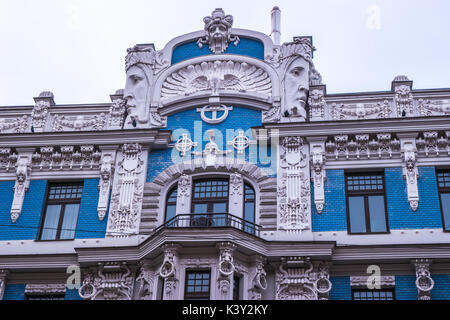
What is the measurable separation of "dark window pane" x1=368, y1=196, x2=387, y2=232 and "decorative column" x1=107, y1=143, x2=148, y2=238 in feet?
26.9

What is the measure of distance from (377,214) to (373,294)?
9.83 feet

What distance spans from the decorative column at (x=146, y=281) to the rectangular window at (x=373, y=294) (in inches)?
263

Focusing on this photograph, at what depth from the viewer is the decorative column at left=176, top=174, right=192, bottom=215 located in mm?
28058

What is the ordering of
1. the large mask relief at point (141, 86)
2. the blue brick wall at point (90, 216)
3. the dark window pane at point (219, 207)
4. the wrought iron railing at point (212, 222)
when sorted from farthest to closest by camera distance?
1. the large mask relief at point (141, 86)
2. the dark window pane at point (219, 207)
3. the blue brick wall at point (90, 216)
4. the wrought iron railing at point (212, 222)

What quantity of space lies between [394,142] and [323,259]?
217 inches

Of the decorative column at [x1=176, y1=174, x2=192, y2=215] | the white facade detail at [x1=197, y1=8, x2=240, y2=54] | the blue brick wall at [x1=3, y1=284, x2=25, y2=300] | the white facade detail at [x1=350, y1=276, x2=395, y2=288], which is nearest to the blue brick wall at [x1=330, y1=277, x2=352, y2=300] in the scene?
the white facade detail at [x1=350, y1=276, x2=395, y2=288]

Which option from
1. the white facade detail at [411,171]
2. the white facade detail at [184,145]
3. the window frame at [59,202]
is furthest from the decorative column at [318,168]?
the window frame at [59,202]

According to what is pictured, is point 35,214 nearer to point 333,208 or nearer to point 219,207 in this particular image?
point 219,207

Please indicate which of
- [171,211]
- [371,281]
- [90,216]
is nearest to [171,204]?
[171,211]

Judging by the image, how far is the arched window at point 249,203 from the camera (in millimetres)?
28062

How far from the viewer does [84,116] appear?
102ft

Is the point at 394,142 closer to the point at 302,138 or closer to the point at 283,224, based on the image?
the point at 302,138

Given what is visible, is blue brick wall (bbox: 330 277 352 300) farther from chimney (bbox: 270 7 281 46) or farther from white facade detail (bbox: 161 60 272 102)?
chimney (bbox: 270 7 281 46)

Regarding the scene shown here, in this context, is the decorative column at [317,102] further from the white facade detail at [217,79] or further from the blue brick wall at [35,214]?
the blue brick wall at [35,214]
